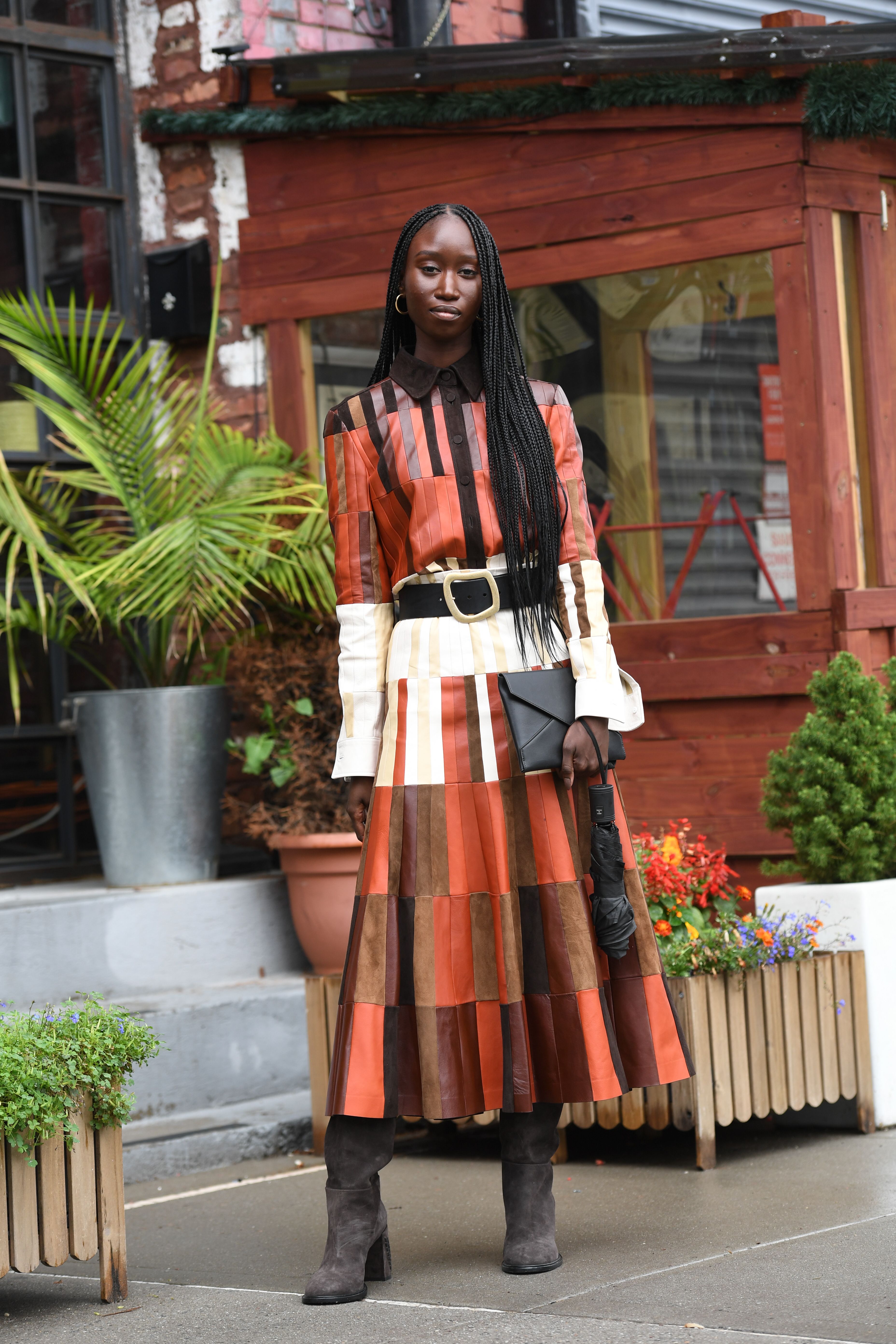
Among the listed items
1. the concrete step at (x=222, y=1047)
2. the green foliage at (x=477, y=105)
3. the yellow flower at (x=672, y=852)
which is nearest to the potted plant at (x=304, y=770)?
the concrete step at (x=222, y=1047)

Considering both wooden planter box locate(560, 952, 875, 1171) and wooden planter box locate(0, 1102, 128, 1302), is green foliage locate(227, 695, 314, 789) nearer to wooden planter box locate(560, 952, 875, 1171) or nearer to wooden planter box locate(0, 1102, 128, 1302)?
wooden planter box locate(560, 952, 875, 1171)

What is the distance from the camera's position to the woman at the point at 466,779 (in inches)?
134

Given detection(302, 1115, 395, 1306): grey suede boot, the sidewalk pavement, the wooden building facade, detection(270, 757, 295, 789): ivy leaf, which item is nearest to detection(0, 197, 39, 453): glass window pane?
the wooden building facade

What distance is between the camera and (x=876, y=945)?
4.80 meters

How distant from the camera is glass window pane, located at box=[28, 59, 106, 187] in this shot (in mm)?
6852

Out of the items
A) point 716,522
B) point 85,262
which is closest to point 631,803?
point 716,522

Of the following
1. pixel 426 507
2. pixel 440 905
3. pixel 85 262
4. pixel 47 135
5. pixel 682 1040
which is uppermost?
pixel 47 135

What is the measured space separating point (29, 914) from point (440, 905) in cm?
258

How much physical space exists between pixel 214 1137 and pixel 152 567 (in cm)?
185

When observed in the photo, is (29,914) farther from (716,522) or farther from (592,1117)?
(716,522)

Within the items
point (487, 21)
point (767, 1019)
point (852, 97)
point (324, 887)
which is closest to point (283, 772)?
point (324, 887)

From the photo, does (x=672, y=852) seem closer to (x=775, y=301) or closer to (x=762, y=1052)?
(x=762, y=1052)

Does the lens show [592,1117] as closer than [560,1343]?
No

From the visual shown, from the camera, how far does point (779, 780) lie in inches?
196
